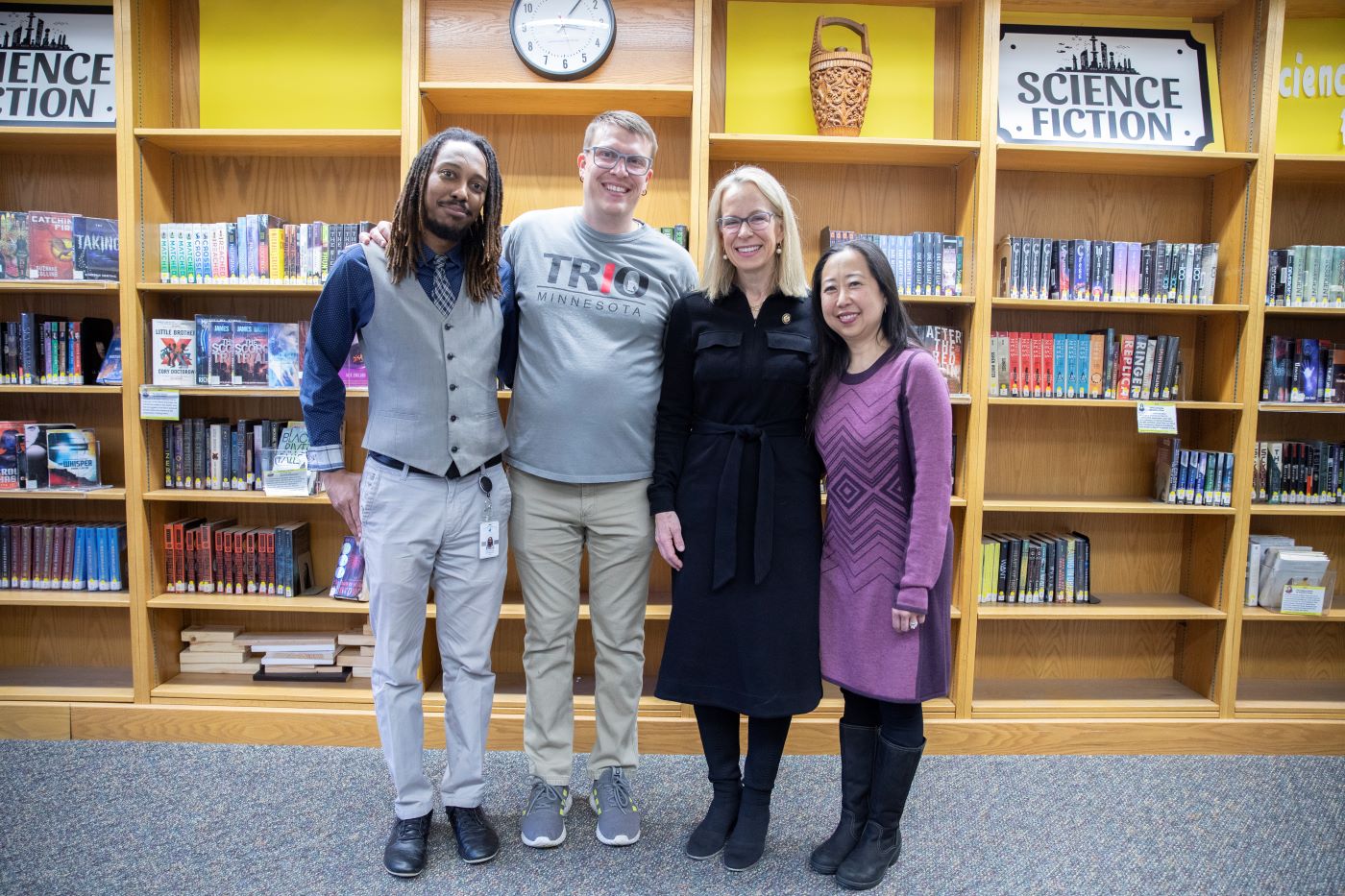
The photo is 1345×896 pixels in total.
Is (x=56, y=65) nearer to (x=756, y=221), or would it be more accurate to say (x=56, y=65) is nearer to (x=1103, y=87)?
(x=756, y=221)

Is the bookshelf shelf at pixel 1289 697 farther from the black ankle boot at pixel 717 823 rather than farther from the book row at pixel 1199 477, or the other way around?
the black ankle boot at pixel 717 823

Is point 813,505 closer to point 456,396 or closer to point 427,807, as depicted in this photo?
point 456,396

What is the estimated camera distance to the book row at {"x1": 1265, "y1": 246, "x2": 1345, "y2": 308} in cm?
278

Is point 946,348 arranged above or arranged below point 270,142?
below

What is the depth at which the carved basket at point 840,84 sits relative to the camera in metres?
2.65

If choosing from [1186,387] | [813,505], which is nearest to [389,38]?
[813,505]

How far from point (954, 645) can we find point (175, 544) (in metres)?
2.79

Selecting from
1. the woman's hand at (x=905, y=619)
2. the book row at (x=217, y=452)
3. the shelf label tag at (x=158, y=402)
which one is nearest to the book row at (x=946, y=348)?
the woman's hand at (x=905, y=619)

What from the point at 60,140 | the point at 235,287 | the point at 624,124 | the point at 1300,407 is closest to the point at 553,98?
the point at 624,124

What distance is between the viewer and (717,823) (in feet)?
6.63

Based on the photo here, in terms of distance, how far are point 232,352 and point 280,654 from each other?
3.57 feet

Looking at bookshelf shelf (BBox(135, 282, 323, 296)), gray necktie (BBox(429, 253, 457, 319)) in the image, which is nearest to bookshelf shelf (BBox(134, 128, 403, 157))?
bookshelf shelf (BBox(135, 282, 323, 296))

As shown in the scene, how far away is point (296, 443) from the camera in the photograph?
8.95 feet

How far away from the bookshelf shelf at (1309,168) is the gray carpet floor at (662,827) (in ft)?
6.76
